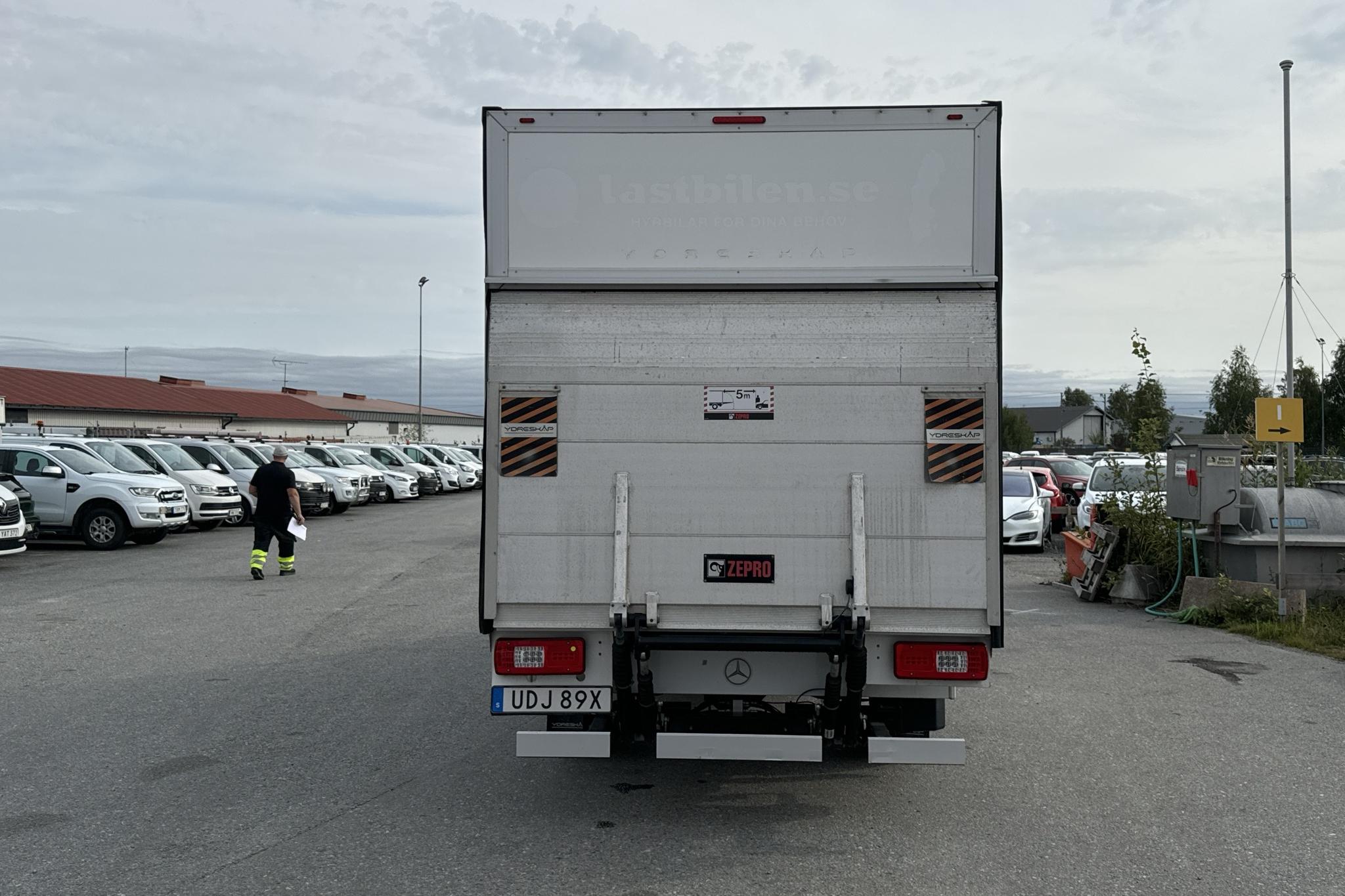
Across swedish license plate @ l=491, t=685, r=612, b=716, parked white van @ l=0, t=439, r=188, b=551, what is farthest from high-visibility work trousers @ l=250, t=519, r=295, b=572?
swedish license plate @ l=491, t=685, r=612, b=716

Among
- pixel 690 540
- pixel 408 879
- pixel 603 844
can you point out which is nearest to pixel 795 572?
pixel 690 540

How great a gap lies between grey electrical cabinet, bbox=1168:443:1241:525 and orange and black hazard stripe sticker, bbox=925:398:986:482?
325 inches

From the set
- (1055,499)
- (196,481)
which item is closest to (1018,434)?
(1055,499)

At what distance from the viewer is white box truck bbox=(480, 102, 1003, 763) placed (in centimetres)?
529

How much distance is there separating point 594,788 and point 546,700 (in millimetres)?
937

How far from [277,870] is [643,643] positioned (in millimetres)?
1766

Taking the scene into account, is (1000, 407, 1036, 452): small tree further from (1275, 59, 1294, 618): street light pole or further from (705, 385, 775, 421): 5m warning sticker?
(705, 385, 775, 421): 5m warning sticker

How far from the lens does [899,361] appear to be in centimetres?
538

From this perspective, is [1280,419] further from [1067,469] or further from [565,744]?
[1067,469]

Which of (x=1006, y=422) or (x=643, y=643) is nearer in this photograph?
(x=643, y=643)

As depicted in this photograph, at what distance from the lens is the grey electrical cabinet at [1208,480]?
12.4 m

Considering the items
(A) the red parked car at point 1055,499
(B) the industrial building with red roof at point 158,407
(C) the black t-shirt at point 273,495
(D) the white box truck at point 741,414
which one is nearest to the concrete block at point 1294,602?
(D) the white box truck at point 741,414

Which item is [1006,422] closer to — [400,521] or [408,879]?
[400,521]

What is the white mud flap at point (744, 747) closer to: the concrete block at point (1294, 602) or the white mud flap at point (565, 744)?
the white mud flap at point (565, 744)
